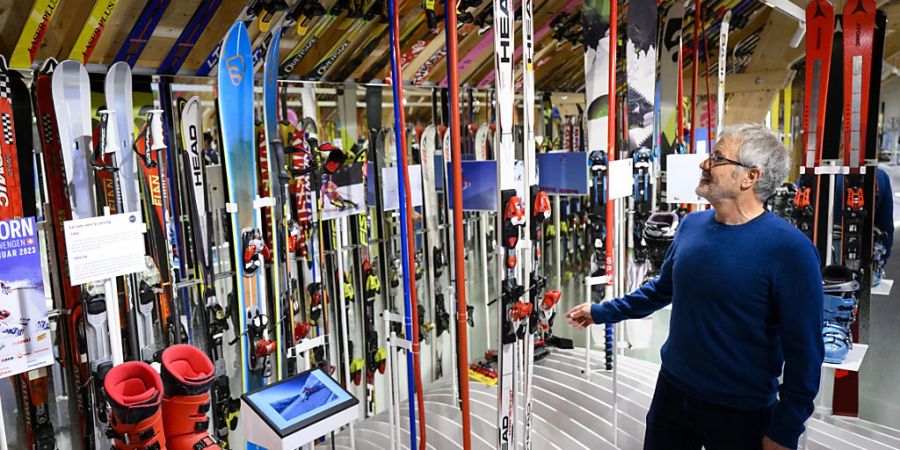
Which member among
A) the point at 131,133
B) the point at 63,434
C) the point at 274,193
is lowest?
the point at 63,434

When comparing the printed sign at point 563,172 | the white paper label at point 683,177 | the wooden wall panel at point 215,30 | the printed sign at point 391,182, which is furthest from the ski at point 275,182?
the white paper label at point 683,177

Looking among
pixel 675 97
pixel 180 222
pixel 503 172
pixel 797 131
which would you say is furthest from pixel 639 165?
pixel 797 131

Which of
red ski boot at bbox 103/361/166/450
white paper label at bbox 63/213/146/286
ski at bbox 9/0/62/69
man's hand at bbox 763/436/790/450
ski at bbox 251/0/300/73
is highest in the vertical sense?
ski at bbox 251/0/300/73

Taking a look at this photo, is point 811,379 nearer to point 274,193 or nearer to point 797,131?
point 274,193

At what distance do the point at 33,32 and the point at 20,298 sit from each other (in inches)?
47.4

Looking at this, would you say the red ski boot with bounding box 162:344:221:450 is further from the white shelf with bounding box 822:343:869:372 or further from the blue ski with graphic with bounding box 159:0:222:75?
the white shelf with bounding box 822:343:869:372

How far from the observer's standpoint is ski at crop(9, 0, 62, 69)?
2395 mm

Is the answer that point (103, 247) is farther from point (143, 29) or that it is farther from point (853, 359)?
point (853, 359)

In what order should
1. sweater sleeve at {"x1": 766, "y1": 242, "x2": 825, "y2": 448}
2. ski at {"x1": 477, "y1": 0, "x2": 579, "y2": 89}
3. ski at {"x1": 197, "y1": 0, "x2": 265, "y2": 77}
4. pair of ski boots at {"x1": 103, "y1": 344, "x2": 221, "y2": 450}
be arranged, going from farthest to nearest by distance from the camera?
ski at {"x1": 477, "y1": 0, "x2": 579, "y2": 89} → ski at {"x1": 197, "y1": 0, "x2": 265, "y2": 77} → pair of ski boots at {"x1": 103, "y1": 344, "x2": 221, "y2": 450} → sweater sleeve at {"x1": 766, "y1": 242, "x2": 825, "y2": 448}

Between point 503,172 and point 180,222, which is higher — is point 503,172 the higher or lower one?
the higher one

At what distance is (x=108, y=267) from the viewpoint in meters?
1.84

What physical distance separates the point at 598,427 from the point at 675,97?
2209 mm

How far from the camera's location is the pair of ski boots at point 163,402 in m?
1.64

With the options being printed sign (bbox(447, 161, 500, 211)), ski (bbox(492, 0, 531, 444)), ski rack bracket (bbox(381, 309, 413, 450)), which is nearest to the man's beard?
ski (bbox(492, 0, 531, 444))
